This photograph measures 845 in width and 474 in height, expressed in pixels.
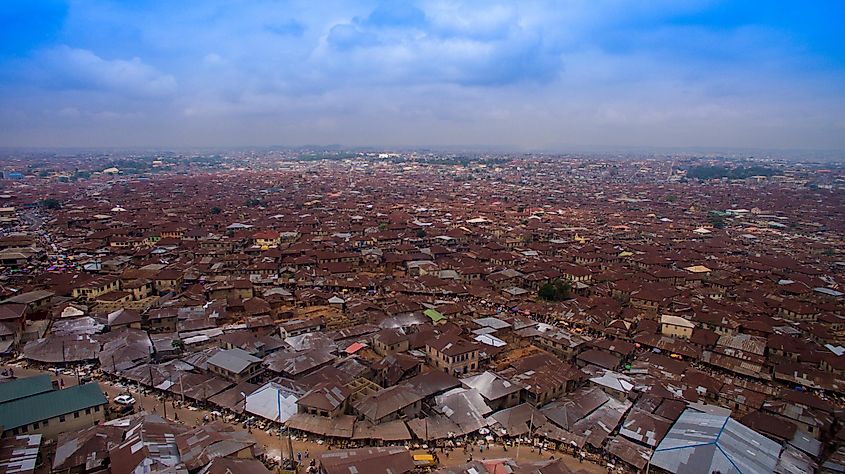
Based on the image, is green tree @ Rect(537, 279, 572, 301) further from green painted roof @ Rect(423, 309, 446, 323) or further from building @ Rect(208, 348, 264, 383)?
building @ Rect(208, 348, 264, 383)

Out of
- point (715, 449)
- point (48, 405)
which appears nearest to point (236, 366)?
point (48, 405)

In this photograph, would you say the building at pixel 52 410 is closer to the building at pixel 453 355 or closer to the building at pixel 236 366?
the building at pixel 236 366

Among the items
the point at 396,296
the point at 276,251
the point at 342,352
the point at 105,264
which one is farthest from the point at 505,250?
the point at 105,264

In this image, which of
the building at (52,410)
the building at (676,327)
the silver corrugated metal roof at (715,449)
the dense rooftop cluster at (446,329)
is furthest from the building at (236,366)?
the building at (676,327)

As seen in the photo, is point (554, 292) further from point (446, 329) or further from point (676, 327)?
point (446, 329)

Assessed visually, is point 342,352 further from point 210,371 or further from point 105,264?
point 105,264

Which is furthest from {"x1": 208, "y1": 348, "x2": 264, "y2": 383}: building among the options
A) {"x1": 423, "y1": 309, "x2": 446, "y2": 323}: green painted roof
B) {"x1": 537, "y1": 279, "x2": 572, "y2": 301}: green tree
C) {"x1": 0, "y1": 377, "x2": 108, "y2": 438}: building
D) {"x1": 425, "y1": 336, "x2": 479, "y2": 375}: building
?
{"x1": 537, "y1": 279, "x2": 572, "y2": 301}: green tree
